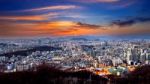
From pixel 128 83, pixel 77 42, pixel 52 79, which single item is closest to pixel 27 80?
pixel 52 79

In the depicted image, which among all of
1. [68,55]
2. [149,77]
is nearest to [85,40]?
[68,55]

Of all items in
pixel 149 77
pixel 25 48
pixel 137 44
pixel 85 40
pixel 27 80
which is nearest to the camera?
pixel 27 80

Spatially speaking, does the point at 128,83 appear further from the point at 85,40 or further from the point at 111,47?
the point at 111,47

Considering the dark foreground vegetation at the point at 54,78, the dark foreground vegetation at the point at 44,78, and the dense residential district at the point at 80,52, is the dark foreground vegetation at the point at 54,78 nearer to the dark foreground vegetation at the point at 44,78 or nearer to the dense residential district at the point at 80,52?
the dark foreground vegetation at the point at 44,78

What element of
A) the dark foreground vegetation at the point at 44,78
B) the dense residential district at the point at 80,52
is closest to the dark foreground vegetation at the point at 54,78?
the dark foreground vegetation at the point at 44,78

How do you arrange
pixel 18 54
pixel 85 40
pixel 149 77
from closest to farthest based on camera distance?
1. pixel 149 77
2. pixel 18 54
3. pixel 85 40

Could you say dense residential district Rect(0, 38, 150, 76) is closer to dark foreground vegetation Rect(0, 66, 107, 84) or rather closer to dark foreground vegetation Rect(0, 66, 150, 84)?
dark foreground vegetation Rect(0, 66, 150, 84)

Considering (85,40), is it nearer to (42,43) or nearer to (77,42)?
(77,42)

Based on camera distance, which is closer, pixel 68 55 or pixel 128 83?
pixel 128 83
